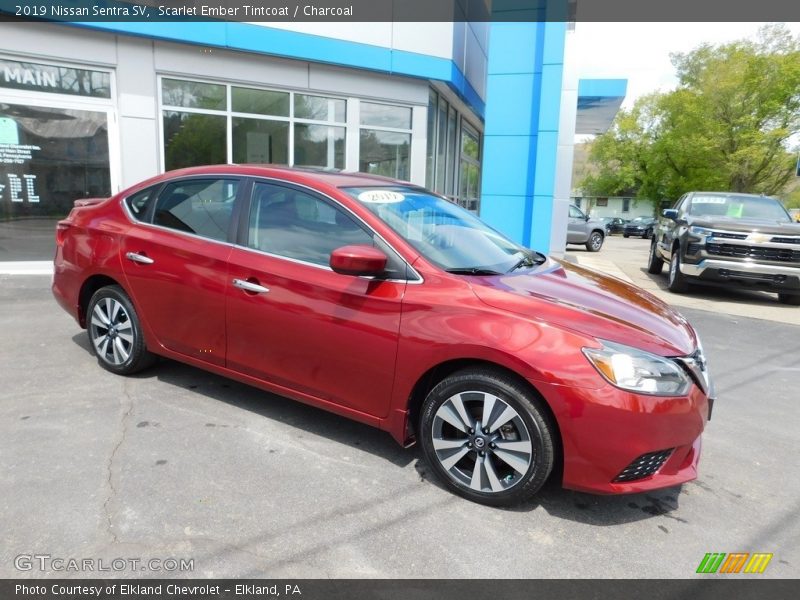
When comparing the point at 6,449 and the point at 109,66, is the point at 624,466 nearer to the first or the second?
the point at 6,449

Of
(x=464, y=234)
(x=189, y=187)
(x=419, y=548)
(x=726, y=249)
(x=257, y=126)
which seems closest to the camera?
(x=419, y=548)

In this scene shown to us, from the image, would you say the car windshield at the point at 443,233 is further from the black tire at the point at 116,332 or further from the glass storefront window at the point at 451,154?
the glass storefront window at the point at 451,154

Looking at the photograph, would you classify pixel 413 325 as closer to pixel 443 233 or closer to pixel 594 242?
pixel 443 233

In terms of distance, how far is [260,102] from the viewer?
1045cm

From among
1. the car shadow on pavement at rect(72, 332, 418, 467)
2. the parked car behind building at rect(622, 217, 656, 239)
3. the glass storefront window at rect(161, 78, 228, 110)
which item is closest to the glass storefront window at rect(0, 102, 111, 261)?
the glass storefront window at rect(161, 78, 228, 110)

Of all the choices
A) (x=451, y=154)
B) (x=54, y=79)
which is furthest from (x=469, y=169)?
(x=54, y=79)

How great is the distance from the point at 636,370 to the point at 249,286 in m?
2.25

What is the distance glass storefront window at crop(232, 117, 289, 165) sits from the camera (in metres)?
10.4

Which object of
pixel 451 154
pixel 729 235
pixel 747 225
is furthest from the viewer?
pixel 451 154

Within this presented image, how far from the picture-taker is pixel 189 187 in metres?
4.05

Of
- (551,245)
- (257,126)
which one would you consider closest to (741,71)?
(551,245)

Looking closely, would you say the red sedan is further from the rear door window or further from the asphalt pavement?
the asphalt pavement

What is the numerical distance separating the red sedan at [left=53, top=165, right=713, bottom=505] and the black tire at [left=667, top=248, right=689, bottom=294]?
21.3 feet

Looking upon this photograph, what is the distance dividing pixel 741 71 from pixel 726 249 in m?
32.3
